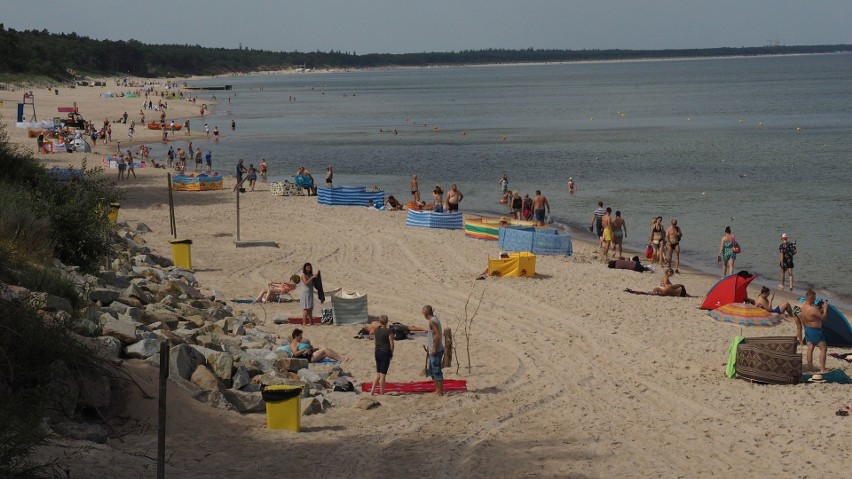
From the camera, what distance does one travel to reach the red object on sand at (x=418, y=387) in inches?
475

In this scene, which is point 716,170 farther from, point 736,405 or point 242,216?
point 736,405

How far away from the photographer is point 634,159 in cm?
5075

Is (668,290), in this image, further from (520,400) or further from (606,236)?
(520,400)

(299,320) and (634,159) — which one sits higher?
(634,159)

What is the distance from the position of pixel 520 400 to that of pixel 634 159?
133ft

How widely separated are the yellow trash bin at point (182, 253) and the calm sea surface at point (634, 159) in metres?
12.8

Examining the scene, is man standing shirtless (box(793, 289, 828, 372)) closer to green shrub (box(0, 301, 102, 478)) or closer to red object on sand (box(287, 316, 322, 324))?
red object on sand (box(287, 316, 322, 324))

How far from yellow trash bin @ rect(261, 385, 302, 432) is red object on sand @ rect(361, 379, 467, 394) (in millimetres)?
2196

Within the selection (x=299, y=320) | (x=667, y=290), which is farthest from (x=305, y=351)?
(x=667, y=290)

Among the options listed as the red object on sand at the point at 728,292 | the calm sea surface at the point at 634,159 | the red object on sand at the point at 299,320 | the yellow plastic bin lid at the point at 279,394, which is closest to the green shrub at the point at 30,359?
the yellow plastic bin lid at the point at 279,394

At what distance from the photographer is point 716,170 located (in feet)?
148

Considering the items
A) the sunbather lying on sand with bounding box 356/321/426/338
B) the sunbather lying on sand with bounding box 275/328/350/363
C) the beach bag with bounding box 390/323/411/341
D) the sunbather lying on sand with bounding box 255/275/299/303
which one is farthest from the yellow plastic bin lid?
the sunbather lying on sand with bounding box 255/275/299/303

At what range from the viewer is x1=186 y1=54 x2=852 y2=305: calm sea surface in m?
29.2

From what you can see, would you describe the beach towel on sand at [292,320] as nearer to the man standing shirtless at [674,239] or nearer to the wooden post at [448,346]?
the wooden post at [448,346]
